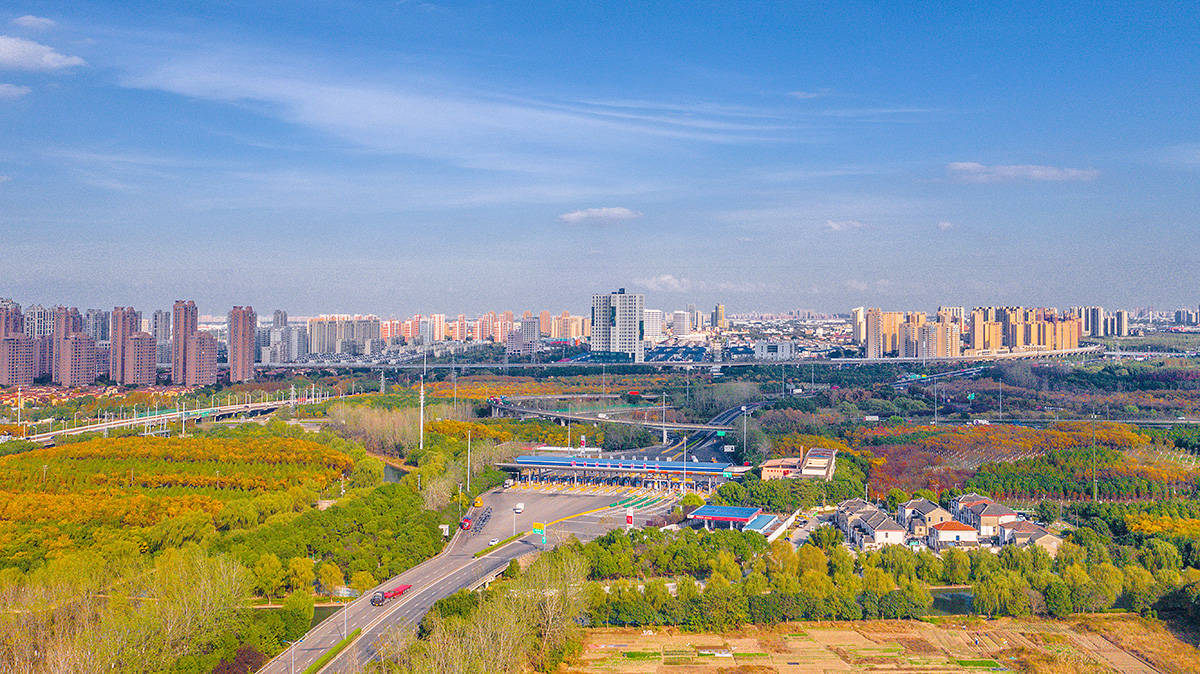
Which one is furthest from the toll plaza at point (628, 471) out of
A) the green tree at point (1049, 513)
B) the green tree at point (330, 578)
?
the green tree at point (330, 578)

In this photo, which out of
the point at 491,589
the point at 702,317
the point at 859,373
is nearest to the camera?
the point at 491,589

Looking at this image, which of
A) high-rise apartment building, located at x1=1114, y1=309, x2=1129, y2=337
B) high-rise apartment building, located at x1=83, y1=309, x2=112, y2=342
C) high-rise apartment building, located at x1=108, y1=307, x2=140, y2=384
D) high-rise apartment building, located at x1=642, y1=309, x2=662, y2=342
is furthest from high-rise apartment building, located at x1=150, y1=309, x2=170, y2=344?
high-rise apartment building, located at x1=1114, y1=309, x2=1129, y2=337

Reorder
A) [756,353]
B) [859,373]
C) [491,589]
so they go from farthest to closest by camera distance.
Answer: [756,353]
[859,373]
[491,589]

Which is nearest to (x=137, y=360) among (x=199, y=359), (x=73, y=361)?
(x=73, y=361)

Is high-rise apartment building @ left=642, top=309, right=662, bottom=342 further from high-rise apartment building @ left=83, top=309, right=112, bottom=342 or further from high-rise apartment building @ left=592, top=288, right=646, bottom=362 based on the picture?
high-rise apartment building @ left=83, top=309, right=112, bottom=342

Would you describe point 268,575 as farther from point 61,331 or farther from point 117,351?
point 61,331

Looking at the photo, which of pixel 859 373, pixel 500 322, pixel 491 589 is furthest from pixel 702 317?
pixel 491 589

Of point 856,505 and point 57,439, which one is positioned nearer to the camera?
point 856,505

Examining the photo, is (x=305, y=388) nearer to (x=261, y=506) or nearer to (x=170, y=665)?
(x=261, y=506)
